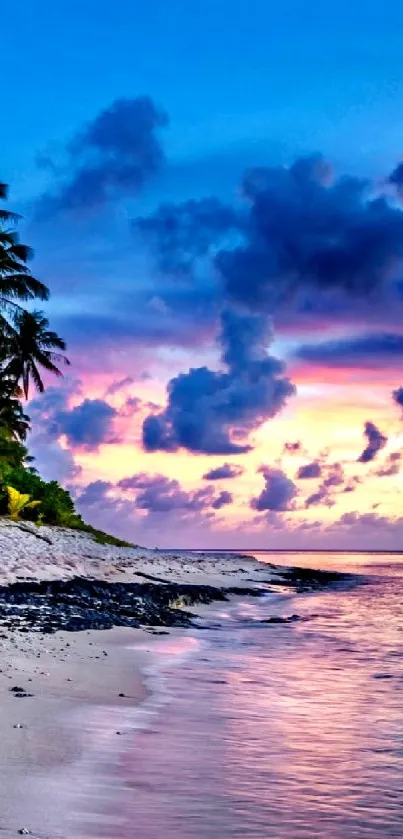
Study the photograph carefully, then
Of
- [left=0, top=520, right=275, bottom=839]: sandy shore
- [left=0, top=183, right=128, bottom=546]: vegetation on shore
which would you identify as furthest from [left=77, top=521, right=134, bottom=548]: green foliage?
[left=0, top=520, right=275, bottom=839]: sandy shore

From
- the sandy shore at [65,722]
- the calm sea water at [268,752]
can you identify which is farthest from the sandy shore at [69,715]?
the calm sea water at [268,752]

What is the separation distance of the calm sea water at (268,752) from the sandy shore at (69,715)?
9.4 inches

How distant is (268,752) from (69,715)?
2195 millimetres

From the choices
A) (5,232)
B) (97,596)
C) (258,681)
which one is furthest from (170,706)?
(5,232)

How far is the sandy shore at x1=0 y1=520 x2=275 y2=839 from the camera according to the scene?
5.97m

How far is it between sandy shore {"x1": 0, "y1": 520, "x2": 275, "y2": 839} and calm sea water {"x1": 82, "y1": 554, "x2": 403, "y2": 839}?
0.78 feet

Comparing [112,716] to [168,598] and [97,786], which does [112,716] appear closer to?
[97,786]

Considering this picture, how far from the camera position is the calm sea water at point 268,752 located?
6230 millimetres

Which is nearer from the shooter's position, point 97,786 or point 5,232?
point 97,786

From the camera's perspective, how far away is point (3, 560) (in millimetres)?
26547

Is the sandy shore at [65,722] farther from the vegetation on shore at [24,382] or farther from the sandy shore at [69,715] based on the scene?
the vegetation on shore at [24,382]

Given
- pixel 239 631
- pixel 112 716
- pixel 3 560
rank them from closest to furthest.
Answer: pixel 112 716
pixel 239 631
pixel 3 560

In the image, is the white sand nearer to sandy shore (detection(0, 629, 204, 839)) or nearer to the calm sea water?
sandy shore (detection(0, 629, 204, 839))

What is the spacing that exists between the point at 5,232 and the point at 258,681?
36955 millimetres
